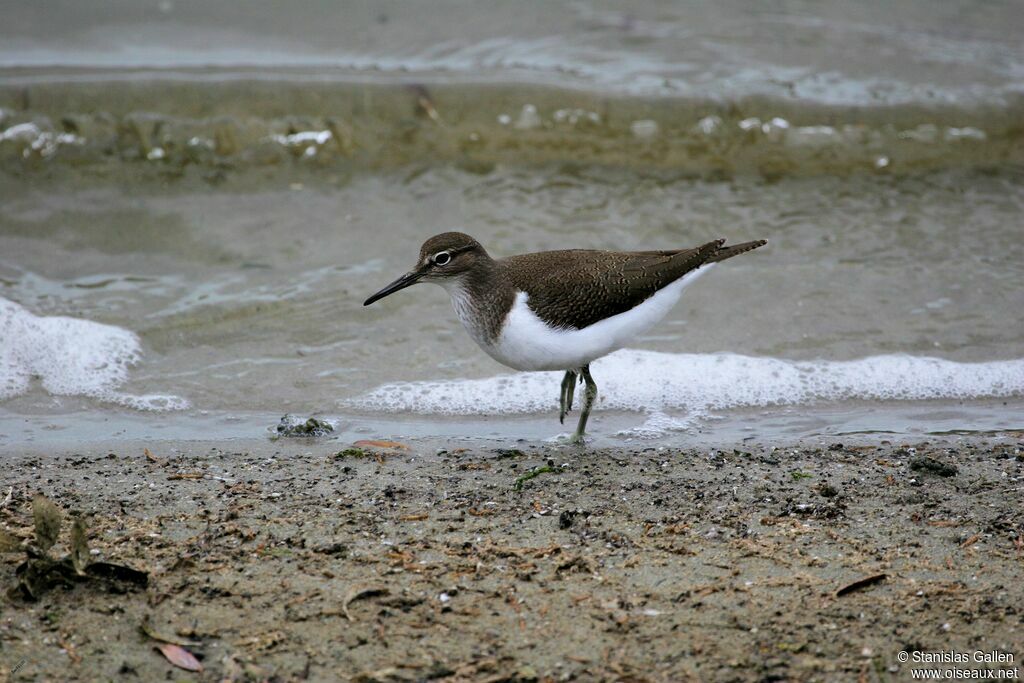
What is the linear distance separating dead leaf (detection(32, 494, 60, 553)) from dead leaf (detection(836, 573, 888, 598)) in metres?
2.66

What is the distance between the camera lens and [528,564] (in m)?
4.04

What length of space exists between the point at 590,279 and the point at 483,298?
54 cm

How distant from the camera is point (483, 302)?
18.2 ft

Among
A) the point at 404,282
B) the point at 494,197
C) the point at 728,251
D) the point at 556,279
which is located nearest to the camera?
the point at 556,279

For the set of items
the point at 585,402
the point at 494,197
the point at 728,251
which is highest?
the point at 494,197

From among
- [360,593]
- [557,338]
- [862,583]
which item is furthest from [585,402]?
[360,593]

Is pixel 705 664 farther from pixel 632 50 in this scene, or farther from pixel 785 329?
pixel 632 50

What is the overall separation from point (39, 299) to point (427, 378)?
2.78 meters

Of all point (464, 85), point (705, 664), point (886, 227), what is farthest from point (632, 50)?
point (705, 664)

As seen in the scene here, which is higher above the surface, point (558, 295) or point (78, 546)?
point (558, 295)

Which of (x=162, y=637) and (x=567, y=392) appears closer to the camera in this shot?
(x=162, y=637)

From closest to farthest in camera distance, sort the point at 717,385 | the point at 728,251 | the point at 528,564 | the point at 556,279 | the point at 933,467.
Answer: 1. the point at 528,564
2. the point at 933,467
3. the point at 556,279
4. the point at 728,251
5. the point at 717,385

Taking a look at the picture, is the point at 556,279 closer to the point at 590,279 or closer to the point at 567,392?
the point at 590,279

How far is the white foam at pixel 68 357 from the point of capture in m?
6.21
